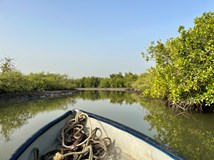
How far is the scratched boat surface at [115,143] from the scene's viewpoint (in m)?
2.29

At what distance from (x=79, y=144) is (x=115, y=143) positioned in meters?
0.64

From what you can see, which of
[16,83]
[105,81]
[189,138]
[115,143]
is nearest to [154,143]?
[115,143]

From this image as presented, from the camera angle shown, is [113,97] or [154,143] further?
[113,97]

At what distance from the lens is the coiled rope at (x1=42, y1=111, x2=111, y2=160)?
A: 258cm

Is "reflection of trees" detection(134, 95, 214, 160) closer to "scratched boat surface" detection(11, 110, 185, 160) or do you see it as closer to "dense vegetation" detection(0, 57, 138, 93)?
"scratched boat surface" detection(11, 110, 185, 160)

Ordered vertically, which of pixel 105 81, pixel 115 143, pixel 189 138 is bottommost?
pixel 189 138

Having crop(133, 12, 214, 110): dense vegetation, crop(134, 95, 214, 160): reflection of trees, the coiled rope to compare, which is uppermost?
crop(133, 12, 214, 110): dense vegetation

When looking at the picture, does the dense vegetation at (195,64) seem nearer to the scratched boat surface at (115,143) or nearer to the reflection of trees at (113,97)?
the scratched boat surface at (115,143)

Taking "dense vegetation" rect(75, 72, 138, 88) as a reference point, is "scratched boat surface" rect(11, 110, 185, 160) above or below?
below

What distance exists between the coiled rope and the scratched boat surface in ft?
0.37

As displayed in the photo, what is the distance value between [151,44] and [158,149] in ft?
28.2

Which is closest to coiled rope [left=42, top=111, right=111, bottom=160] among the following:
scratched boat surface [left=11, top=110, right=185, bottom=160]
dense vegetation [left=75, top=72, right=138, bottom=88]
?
scratched boat surface [left=11, top=110, right=185, bottom=160]

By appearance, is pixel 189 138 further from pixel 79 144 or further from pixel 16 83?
pixel 16 83

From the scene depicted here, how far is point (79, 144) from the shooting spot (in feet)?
9.04
